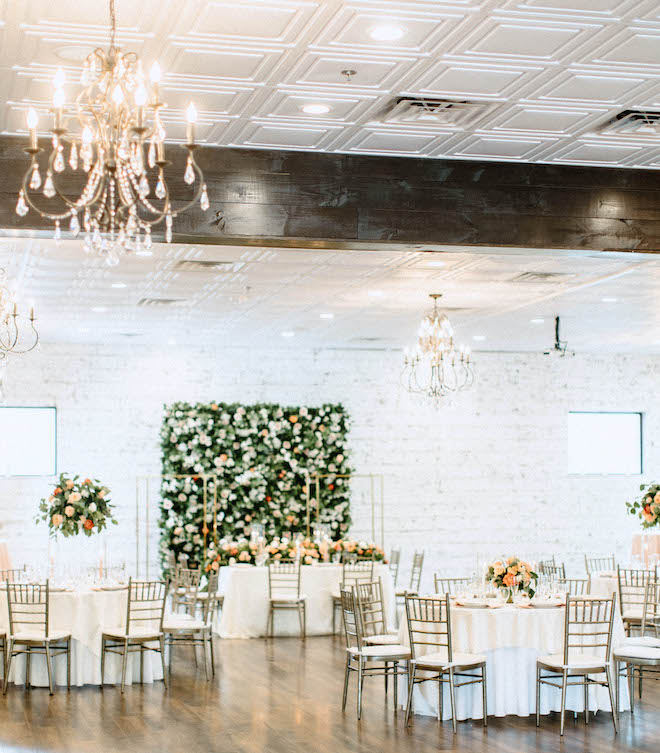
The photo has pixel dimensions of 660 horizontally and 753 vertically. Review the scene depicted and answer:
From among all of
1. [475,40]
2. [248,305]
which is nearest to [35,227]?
[475,40]

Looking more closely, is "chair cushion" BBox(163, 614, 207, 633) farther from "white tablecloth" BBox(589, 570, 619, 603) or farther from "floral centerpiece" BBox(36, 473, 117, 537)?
"white tablecloth" BBox(589, 570, 619, 603)

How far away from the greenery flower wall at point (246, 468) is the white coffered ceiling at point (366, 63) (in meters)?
9.52

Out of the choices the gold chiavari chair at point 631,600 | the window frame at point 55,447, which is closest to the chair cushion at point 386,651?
the gold chiavari chair at point 631,600

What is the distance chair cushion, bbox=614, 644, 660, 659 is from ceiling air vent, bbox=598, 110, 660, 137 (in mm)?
4045

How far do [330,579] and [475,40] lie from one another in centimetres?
904

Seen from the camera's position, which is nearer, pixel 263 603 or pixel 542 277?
pixel 542 277

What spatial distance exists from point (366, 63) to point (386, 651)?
482cm

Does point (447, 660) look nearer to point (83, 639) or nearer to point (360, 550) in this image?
point (83, 639)

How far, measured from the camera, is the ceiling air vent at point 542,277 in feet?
32.9

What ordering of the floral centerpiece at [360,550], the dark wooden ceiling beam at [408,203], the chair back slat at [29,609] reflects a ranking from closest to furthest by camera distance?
the dark wooden ceiling beam at [408,203]
the chair back slat at [29,609]
the floral centerpiece at [360,550]

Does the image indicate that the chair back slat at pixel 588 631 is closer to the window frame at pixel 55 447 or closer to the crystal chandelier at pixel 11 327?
the crystal chandelier at pixel 11 327

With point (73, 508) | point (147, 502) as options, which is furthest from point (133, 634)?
point (147, 502)

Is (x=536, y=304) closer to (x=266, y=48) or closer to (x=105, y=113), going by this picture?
(x=266, y=48)

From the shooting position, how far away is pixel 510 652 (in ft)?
27.2
